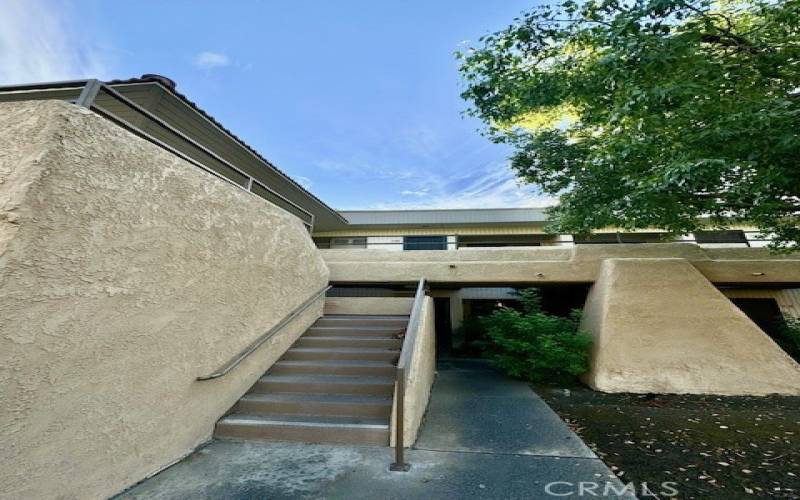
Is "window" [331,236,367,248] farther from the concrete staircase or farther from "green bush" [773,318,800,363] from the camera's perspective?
"green bush" [773,318,800,363]

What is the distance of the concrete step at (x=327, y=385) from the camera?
3723 mm

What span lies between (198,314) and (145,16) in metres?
6.94

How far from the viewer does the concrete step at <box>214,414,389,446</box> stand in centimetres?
307

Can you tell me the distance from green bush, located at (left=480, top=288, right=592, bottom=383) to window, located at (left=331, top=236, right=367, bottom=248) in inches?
298

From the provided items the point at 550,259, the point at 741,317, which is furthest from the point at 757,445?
the point at 550,259

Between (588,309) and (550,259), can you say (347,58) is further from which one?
(588,309)

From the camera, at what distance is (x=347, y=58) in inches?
Answer: 593

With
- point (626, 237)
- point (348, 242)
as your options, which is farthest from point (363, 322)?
point (626, 237)

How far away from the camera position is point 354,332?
5188 mm

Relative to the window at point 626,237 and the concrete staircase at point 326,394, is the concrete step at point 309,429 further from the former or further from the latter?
the window at point 626,237

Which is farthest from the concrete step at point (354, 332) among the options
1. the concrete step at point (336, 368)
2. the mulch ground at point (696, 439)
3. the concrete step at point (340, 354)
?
the mulch ground at point (696, 439)

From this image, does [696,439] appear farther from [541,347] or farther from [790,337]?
[790,337]

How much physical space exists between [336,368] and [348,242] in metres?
9.22

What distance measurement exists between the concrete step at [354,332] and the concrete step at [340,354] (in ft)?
1.83
